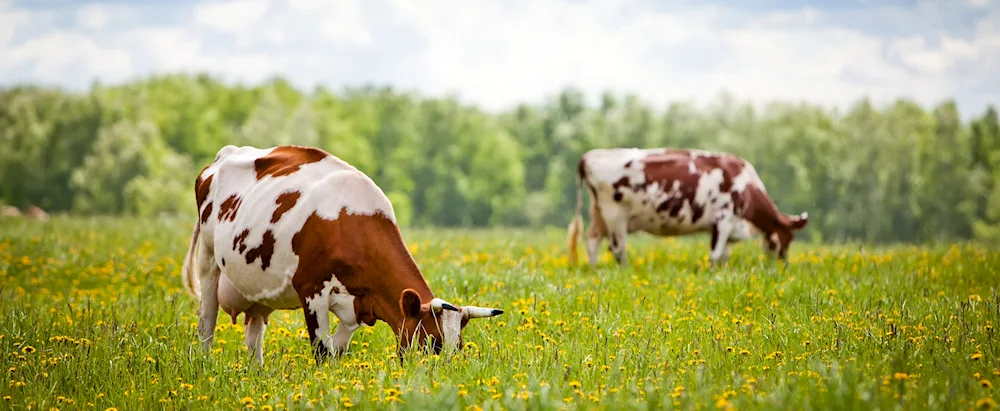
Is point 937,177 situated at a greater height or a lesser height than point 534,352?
lesser

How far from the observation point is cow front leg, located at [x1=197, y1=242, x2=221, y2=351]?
27.1 ft

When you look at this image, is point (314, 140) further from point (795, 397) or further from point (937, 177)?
point (795, 397)

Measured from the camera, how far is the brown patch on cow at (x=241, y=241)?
292 inches

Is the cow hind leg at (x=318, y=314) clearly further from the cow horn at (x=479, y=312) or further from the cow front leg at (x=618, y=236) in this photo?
the cow front leg at (x=618, y=236)

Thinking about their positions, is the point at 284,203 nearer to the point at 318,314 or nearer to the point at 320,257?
the point at 320,257

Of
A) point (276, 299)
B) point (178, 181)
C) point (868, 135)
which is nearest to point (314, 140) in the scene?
point (178, 181)

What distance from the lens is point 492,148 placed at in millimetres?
66250

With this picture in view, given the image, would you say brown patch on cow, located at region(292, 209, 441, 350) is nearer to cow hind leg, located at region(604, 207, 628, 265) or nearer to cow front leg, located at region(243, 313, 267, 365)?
cow front leg, located at region(243, 313, 267, 365)

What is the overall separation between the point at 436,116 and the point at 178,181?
1962 centimetres

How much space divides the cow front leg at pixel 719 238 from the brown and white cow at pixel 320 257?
7635 millimetres

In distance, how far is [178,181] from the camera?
6041 centimetres

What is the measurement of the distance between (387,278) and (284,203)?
123 centimetres

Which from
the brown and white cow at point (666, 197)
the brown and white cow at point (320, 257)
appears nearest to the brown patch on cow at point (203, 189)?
the brown and white cow at point (320, 257)

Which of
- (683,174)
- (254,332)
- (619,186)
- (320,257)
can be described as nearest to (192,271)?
(254,332)
